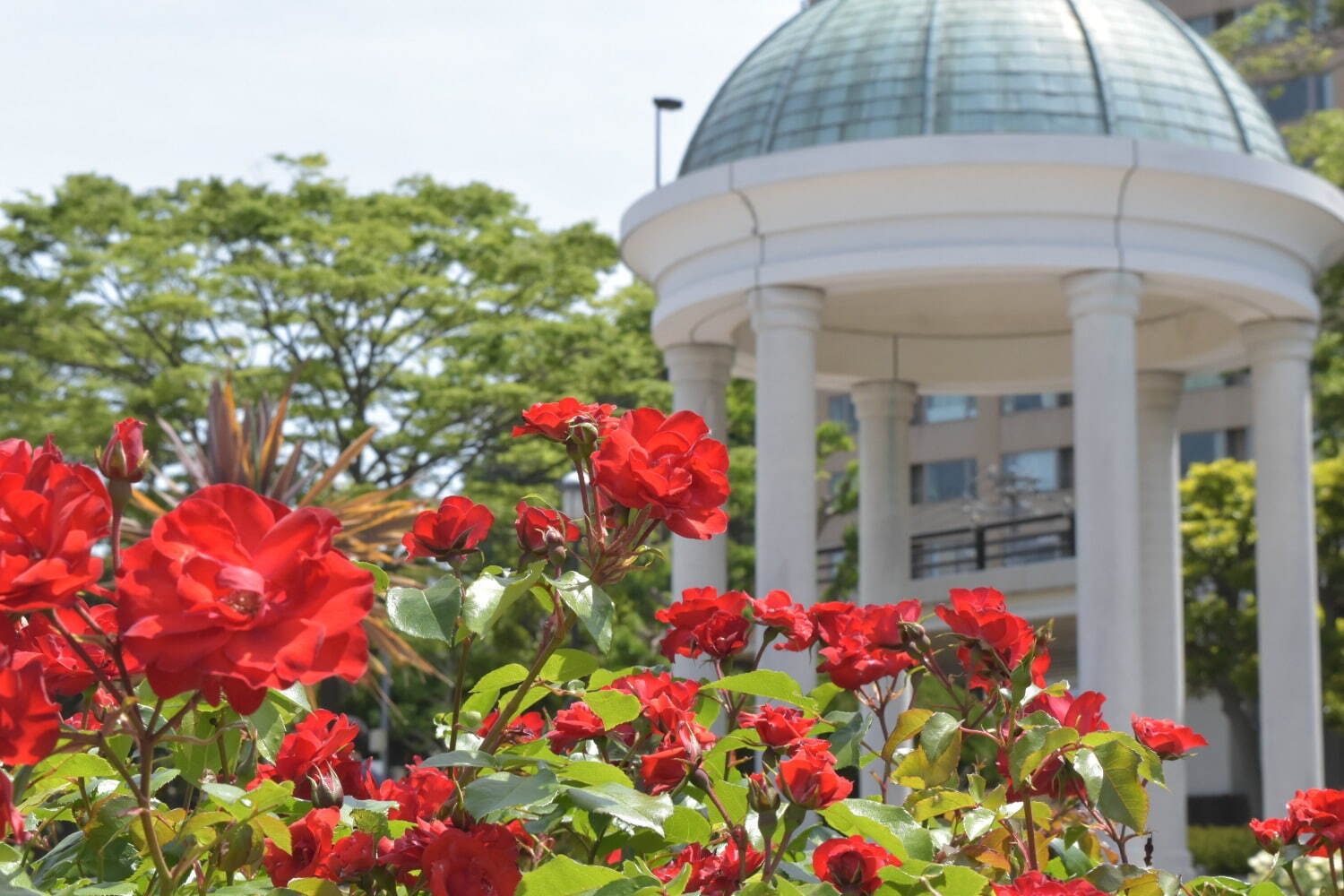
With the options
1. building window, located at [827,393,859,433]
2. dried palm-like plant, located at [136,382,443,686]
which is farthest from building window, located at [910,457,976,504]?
dried palm-like plant, located at [136,382,443,686]

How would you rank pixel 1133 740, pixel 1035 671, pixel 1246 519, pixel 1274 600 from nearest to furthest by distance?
pixel 1133 740
pixel 1035 671
pixel 1274 600
pixel 1246 519

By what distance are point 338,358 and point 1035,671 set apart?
2882 centimetres

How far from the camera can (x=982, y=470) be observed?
53531mm

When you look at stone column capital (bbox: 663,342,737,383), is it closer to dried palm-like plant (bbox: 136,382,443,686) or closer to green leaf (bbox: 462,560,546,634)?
dried palm-like plant (bbox: 136,382,443,686)

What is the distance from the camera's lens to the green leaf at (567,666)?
Answer: 3662 mm

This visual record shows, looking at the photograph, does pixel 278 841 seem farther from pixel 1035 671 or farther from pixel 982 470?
pixel 982 470

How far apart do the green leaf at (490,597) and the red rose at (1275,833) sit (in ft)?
6.47

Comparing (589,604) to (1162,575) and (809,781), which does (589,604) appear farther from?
(1162,575)

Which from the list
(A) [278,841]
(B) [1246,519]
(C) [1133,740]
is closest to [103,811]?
(A) [278,841]

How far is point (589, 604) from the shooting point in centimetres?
300

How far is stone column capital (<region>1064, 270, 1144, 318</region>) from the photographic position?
18969 mm

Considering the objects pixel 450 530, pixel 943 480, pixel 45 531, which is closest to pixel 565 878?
pixel 450 530

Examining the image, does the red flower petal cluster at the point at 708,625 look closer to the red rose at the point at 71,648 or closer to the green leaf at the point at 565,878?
the green leaf at the point at 565,878

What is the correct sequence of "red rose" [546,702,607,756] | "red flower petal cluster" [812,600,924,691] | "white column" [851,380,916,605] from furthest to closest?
"white column" [851,380,916,605], "red flower petal cluster" [812,600,924,691], "red rose" [546,702,607,756]
